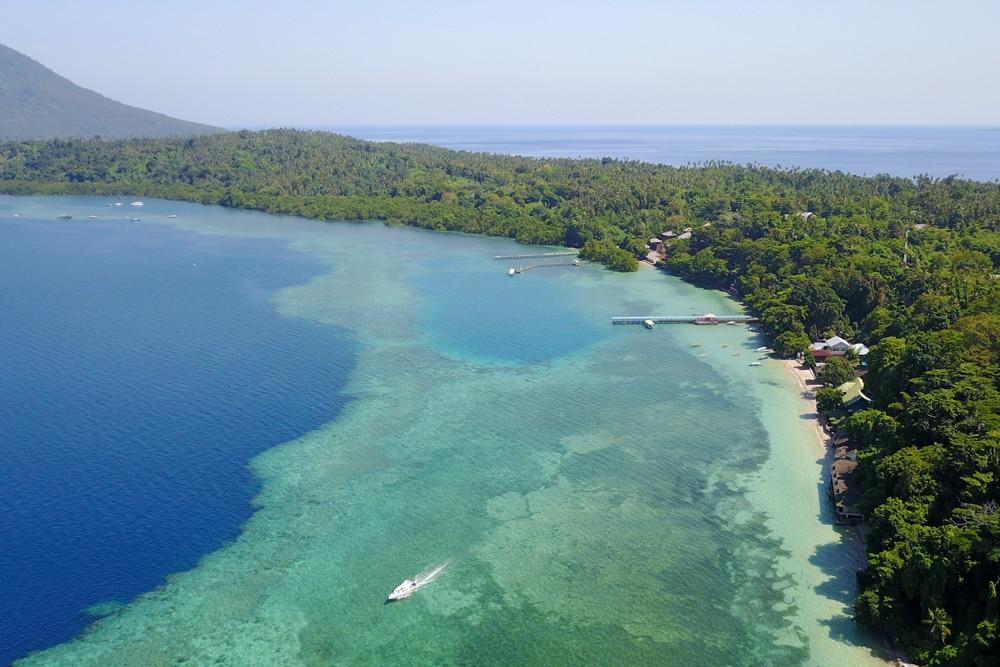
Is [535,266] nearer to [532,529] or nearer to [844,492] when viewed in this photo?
[844,492]

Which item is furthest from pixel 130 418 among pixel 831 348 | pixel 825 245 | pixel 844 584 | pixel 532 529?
pixel 825 245

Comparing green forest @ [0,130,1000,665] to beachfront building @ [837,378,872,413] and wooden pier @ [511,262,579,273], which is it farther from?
wooden pier @ [511,262,579,273]

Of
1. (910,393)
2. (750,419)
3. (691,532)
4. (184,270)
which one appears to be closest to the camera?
(691,532)

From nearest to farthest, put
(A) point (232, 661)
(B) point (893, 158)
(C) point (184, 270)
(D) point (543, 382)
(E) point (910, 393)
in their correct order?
1. (A) point (232, 661)
2. (E) point (910, 393)
3. (D) point (543, 382)
4. (C) point (184, 270)
5. (B) point (893, 158)

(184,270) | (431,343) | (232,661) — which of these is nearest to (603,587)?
(232,661)

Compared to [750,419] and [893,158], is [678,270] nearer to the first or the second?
[750,419]

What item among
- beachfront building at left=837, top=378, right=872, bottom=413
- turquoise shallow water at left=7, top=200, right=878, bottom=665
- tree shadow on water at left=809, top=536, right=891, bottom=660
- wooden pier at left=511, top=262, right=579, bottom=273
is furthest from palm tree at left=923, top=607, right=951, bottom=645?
wooden pier at left=511, top=262, right=579, bottom=273
